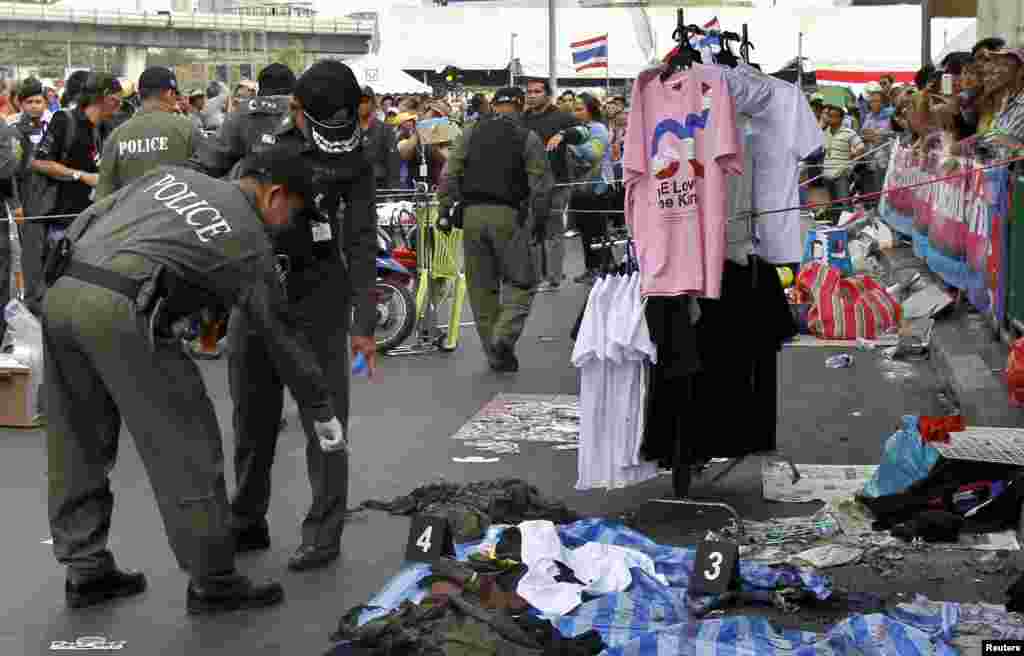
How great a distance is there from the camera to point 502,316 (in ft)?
39.4

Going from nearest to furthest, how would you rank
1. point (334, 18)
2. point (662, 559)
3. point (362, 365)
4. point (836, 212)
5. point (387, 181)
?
point (662, 559) < point (362, 365) < point (387, 181) < point (836, 212) < point (334, 18)

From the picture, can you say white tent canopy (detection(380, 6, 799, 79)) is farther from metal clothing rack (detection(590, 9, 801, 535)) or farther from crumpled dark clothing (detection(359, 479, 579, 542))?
crumpled dark clothing (detection(359, 479, 579, 542))

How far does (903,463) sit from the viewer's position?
7008 millimetres

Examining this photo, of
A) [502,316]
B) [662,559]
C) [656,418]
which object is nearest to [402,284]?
[502,316]

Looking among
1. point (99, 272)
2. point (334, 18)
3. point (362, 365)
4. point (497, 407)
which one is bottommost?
point (497, 407)

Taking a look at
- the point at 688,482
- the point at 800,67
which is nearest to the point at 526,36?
the point at 800,67

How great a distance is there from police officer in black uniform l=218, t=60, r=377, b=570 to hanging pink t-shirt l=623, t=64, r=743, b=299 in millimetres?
1301

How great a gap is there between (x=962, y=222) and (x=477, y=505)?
6819 millimetres

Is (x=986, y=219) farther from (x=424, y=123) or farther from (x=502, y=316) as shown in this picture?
(x=424, y=123)

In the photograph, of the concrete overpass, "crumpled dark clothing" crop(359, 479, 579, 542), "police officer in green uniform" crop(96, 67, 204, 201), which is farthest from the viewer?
the concrete overpass

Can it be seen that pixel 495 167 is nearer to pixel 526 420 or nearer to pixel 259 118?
pixel 526 420

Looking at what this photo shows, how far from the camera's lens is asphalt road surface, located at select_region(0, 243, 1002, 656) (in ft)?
19.1

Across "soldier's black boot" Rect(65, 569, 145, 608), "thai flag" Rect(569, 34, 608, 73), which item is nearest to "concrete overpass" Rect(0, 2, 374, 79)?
"thai flag" Rect(569, 34, 608, 73)

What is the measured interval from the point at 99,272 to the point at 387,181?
11.1 metres
